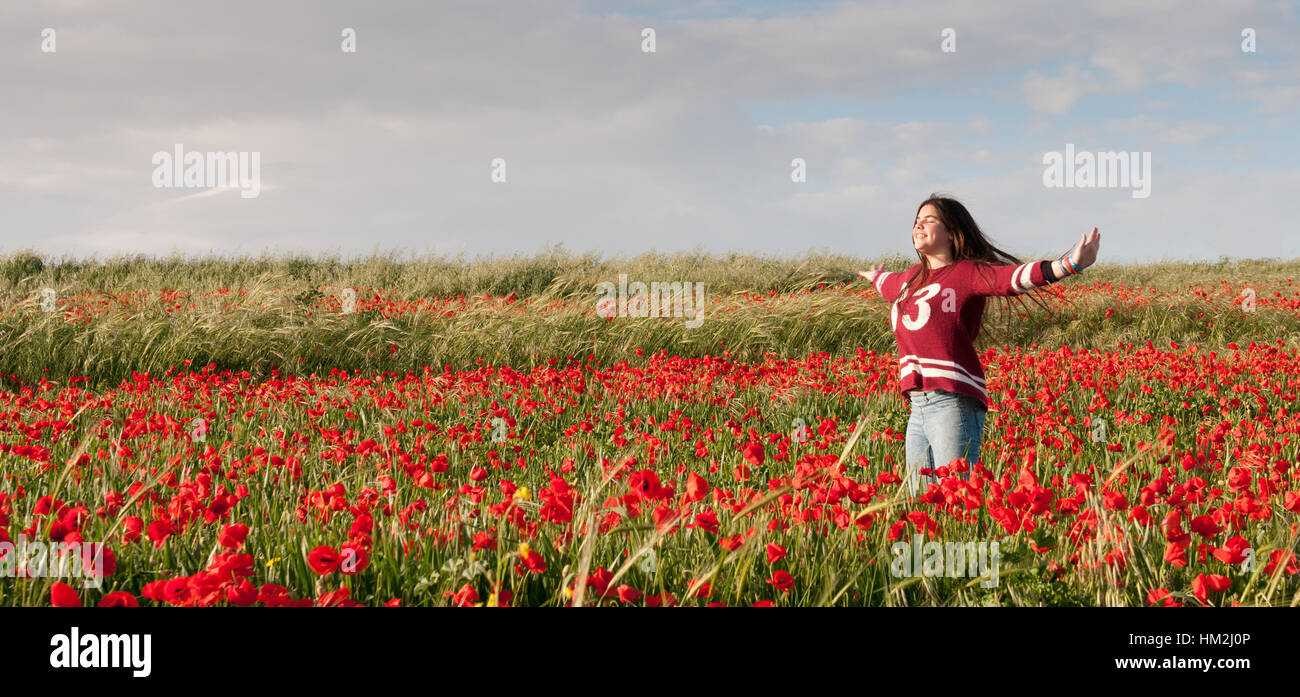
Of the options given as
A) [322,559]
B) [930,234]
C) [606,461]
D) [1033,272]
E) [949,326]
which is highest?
[930,234]

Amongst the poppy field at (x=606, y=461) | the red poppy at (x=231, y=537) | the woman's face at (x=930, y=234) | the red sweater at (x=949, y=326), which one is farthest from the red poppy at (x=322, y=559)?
the woman's face at (x=930, y=234)

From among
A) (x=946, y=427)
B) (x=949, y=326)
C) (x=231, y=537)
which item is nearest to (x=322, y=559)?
(x=231, y=537)

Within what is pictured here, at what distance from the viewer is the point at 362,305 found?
11.7 meters

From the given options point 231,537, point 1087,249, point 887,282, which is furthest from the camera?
point 887,282

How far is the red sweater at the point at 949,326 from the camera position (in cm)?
417

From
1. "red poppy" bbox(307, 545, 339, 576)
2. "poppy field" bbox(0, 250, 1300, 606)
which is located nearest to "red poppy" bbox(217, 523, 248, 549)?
"poppy field" bbox(0, 250, 1300, 606)

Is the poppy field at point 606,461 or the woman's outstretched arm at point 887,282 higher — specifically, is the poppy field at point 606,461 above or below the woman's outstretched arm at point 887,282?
below

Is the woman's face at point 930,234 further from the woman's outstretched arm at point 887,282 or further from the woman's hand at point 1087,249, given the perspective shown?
the woman's hand at point 1087,249

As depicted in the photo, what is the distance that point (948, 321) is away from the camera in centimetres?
426

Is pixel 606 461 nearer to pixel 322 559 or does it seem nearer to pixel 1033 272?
pixel 1033 272

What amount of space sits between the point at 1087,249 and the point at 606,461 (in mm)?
2587
